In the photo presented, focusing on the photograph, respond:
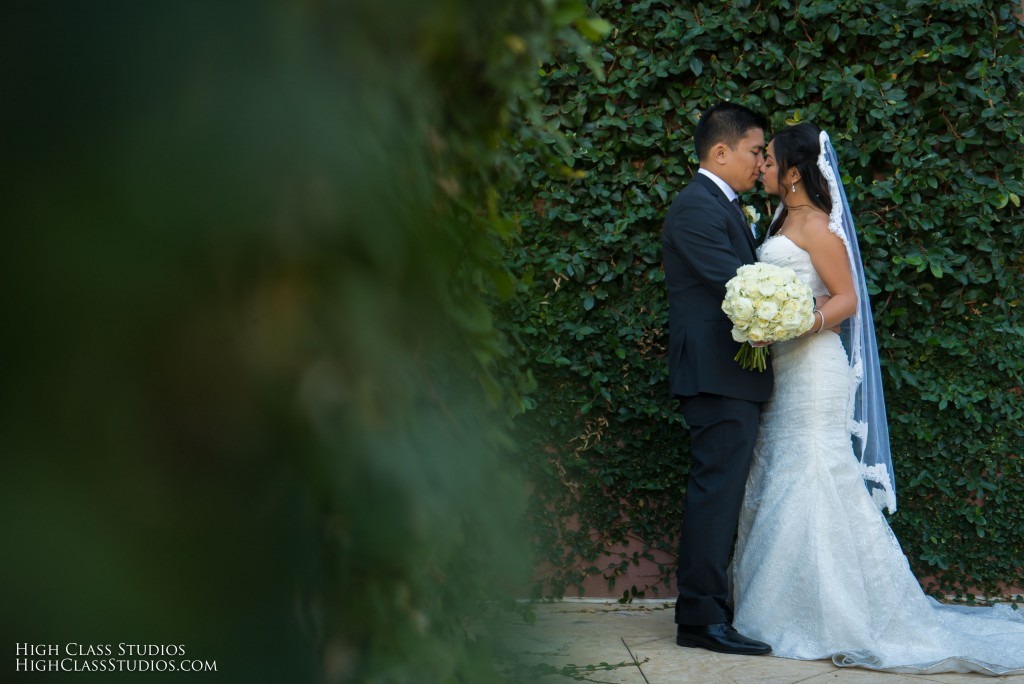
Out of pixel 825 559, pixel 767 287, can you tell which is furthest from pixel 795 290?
pixel 825 559

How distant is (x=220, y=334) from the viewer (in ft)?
1.36

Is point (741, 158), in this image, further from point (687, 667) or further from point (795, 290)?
point (687, 667)

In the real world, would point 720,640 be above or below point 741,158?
Result: below

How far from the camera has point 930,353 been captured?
404 centimetres

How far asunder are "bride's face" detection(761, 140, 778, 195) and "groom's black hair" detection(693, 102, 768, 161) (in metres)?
0.11

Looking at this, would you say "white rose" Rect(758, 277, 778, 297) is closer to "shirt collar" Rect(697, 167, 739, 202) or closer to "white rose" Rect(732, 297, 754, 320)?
"white rose" Rect(732, 297, 754, 320)

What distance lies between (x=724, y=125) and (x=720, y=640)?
1.96 metres

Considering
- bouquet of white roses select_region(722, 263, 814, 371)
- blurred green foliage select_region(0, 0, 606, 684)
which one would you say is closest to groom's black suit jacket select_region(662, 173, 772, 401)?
bouquet of white roses select_region(722, 263, 814, 371)

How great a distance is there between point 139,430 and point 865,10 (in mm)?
4250

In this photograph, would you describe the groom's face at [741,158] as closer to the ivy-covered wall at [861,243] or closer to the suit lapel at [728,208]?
the suit lapel at [728,208]

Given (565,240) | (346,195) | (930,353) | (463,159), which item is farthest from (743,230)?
(346,195)

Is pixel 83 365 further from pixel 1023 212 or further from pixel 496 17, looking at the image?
pixel 1023 212

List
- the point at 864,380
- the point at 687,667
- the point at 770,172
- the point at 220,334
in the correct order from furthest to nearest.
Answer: the point at 770,172 → the point at 864,380 → the point at 687,667 → the point at 220,334

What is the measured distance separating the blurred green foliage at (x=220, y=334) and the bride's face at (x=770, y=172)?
354cm
